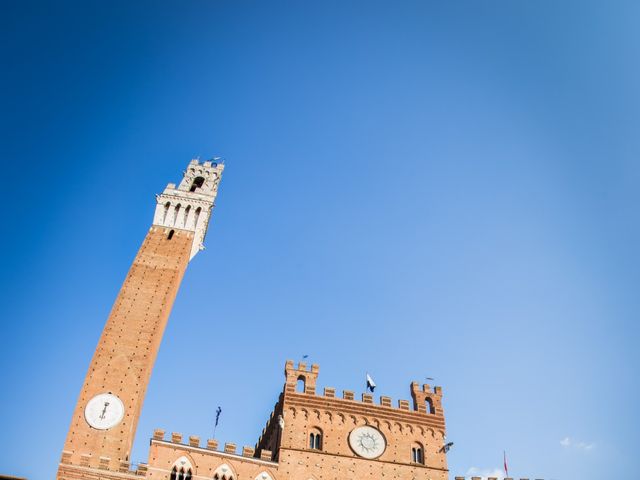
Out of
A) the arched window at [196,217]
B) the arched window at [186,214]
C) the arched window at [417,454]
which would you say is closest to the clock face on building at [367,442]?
the arched window at [417,454]

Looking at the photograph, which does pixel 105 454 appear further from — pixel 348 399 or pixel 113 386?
pixel 348 399

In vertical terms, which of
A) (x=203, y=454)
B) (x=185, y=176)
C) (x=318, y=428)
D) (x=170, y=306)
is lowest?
(x=203, y=454)

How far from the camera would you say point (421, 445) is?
1374 inches

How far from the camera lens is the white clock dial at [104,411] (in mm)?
30172

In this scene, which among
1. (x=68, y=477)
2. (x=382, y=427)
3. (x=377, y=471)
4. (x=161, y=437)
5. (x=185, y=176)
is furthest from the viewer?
(x=185, y=176)

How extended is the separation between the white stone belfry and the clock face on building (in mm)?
18578

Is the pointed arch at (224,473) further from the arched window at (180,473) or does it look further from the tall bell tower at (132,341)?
the tall bell tower at (132,341)

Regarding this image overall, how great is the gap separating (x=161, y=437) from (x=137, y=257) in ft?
44.6

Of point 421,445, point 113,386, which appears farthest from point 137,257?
point 421,445

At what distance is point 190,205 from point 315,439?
21.2 m

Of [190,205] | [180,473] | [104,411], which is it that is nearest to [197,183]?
[190,205]

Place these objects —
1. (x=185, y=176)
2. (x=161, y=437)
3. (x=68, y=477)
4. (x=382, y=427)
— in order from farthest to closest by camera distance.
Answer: (x=185, y=176) < (x=382, y=427) < (x=161, y=437) < (x=68, y=477)

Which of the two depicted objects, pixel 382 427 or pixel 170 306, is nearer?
pixel 382 427

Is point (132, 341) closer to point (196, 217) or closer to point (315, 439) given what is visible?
point (315, 439)
